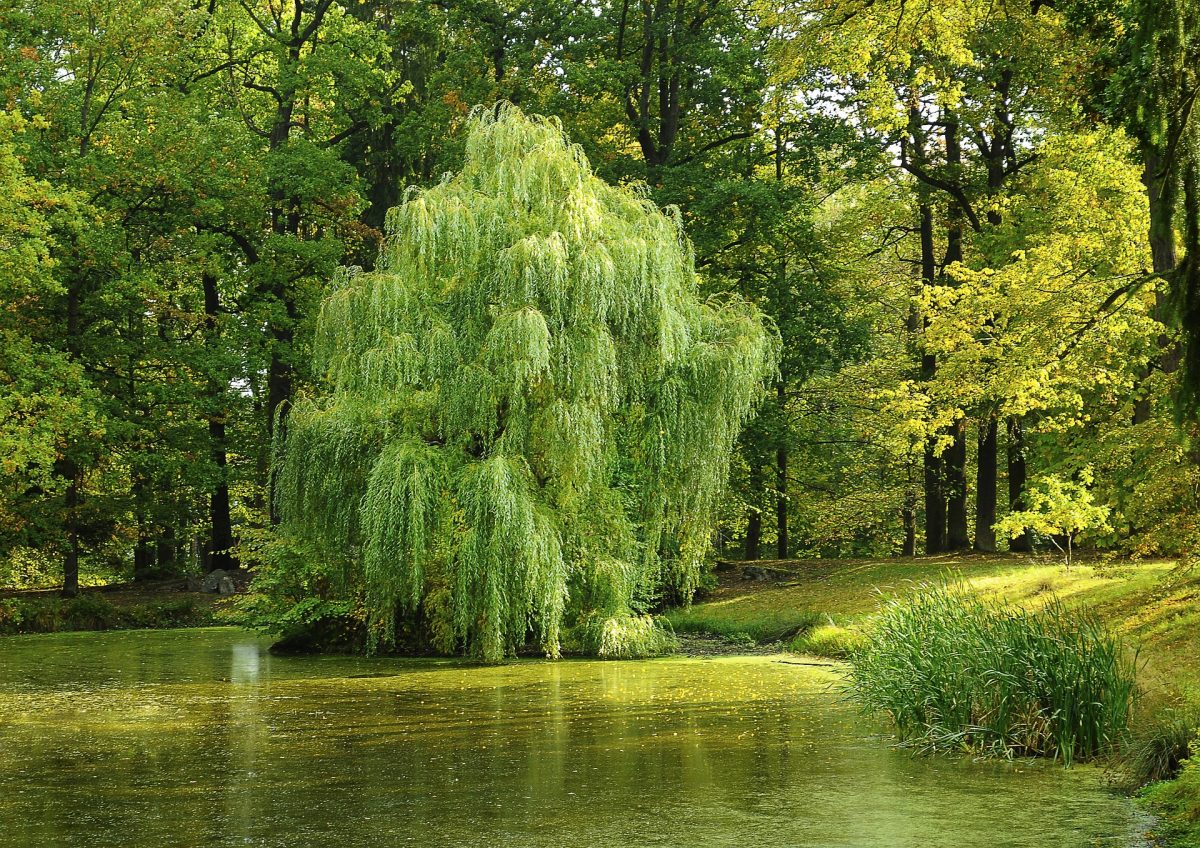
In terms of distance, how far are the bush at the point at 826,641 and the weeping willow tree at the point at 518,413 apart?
1761 millimetres

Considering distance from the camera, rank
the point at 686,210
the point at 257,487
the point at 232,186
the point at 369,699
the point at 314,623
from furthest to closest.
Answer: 1. the point at 257,487
2. the point at 232,186
3. the point at 686,210
4. the point at 314,623
5. the point at 369,699

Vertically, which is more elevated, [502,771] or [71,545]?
[71,545]

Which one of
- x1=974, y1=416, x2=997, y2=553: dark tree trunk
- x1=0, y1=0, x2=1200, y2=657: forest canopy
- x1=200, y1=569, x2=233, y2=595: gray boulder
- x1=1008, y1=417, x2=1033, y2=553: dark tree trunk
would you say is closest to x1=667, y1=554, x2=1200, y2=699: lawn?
x1=974, y1=416, x2=997, y2=553: dark tree trunk

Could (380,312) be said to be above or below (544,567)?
above

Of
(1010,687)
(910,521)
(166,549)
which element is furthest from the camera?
(166,549)

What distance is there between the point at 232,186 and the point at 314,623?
1403 cm

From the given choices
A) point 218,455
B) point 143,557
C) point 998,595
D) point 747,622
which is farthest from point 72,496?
point 998,595

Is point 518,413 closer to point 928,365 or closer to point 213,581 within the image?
point 928,365

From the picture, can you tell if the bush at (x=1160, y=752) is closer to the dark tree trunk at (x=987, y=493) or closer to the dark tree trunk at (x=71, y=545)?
the dark tree trunk at (x=987, y=493)

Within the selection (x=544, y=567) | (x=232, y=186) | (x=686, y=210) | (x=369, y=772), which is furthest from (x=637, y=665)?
(x=232, y=186)

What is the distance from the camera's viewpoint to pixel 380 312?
54.9 ft

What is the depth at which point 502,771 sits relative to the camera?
8945 mm

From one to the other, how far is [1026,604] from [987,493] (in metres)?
8.94

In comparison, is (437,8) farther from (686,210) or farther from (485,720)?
(485,720)
